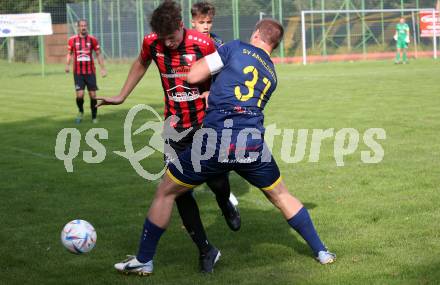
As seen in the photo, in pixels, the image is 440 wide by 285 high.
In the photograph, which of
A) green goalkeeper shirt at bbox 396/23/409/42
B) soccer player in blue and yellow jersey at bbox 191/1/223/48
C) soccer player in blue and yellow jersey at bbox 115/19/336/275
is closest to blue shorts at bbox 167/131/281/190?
soccer player in blue and yellow jersey at bbox 115/19/336/275

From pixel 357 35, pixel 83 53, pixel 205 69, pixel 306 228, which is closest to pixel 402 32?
pixel 357 35

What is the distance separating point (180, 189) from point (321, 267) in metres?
1.22

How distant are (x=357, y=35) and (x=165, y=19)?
37.2 meters

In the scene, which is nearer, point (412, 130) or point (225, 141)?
point (225, 141)

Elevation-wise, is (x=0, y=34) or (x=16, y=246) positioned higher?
(x=0, y=34)

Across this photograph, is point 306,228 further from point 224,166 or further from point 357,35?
point 357,35

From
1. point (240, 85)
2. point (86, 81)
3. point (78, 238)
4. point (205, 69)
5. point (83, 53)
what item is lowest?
point (78, 238)

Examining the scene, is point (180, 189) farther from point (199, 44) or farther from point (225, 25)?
point (225, 25)

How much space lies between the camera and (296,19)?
42188 millimetres

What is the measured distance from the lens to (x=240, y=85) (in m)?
5.78

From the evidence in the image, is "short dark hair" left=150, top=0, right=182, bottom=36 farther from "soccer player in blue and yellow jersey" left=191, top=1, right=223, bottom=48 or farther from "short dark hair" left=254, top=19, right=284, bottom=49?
"soccer player in blue and yellow jersey" left=191, top=1, right=223, bottom=48

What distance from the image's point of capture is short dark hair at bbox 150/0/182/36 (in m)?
5.90

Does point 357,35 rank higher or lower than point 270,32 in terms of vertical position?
higher

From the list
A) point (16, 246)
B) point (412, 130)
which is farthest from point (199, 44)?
point (412, 130)
